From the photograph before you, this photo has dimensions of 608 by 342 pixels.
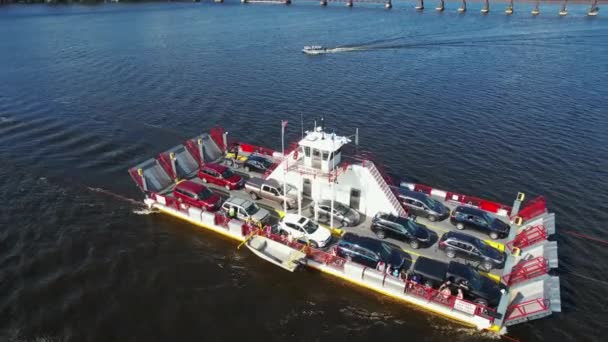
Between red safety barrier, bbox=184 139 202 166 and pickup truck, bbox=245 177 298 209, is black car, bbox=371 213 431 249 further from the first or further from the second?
red safety barrier, bbox=184 139 202 166

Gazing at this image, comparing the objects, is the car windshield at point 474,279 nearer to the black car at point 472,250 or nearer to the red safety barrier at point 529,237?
the black car at point 472,250

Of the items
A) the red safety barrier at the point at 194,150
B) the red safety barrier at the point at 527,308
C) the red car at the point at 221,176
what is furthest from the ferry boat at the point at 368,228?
the red safety barrier at the point at 194,150

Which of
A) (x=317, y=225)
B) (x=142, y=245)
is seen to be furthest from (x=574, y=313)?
(x=142, y=245)

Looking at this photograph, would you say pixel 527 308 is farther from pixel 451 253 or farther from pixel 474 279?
pixel 451 253

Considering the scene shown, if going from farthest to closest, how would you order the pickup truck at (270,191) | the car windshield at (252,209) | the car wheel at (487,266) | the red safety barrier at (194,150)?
the red safety barrier at (194,150)
the pickup truck at (270,191)
the car windshield at (252,209)
the car wheel at (487,266)

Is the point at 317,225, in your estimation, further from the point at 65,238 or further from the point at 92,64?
the point at 92,64

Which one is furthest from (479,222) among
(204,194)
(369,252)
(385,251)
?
(204,194)

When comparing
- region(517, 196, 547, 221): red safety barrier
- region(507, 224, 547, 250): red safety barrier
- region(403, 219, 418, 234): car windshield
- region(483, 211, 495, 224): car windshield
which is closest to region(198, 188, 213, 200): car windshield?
region(403, 219, 418, 234): car windshield
